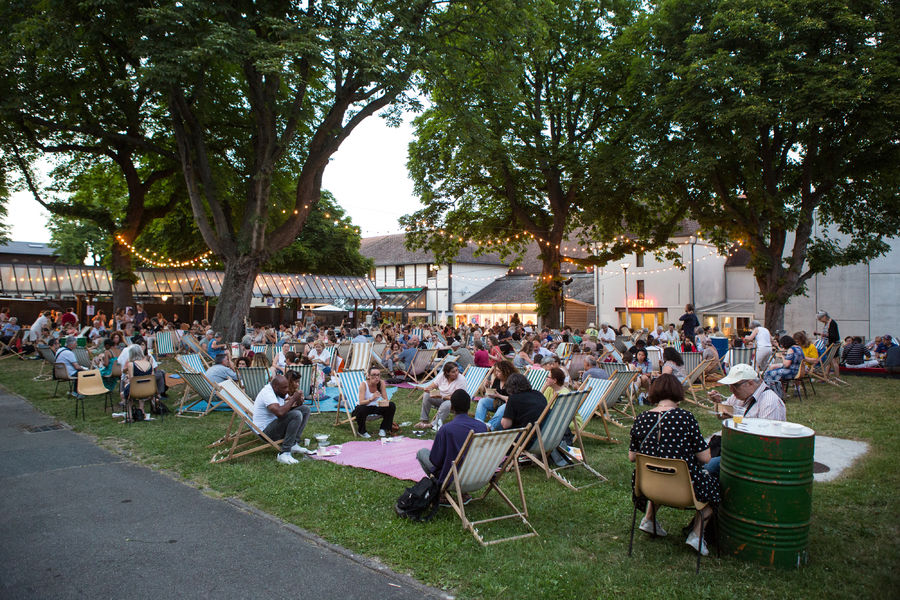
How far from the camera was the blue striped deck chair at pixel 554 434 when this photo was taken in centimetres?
589

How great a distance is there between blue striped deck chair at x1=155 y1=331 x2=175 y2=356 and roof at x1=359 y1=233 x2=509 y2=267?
2606cm

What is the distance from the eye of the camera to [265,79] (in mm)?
15898

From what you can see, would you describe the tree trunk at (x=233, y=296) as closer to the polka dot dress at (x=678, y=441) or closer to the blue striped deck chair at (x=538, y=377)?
the blue striped deck chair at (x=538, y=377)

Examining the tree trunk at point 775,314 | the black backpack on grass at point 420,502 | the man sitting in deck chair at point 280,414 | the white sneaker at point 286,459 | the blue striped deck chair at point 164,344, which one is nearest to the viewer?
the black backpack on grass at point 420,502

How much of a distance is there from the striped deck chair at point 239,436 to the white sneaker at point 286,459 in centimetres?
13

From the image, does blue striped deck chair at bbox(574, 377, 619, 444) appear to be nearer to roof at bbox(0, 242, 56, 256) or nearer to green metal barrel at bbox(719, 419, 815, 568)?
green metal barrel at bbox(719, 419, 815, 568)

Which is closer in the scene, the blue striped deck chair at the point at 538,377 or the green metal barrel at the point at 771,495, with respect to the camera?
the green metal barrel at the point at 771,495

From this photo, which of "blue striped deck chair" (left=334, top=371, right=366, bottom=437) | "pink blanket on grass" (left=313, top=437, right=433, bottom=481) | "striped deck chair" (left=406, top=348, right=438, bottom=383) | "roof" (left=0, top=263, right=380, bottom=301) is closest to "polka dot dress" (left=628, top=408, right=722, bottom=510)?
"pink blanket on grass" (left=313, top=437, right=433, bottom=481)

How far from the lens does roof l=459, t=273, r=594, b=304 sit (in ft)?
130

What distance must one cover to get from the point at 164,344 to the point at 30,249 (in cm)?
5042

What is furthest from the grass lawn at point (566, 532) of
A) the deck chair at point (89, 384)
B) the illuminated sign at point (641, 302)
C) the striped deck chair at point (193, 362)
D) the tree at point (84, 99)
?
the illuminated sign at point (641, 302)

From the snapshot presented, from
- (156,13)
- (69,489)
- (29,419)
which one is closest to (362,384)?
(69,489)

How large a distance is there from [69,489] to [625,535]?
17.7ft

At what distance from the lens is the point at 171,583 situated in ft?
12.2
